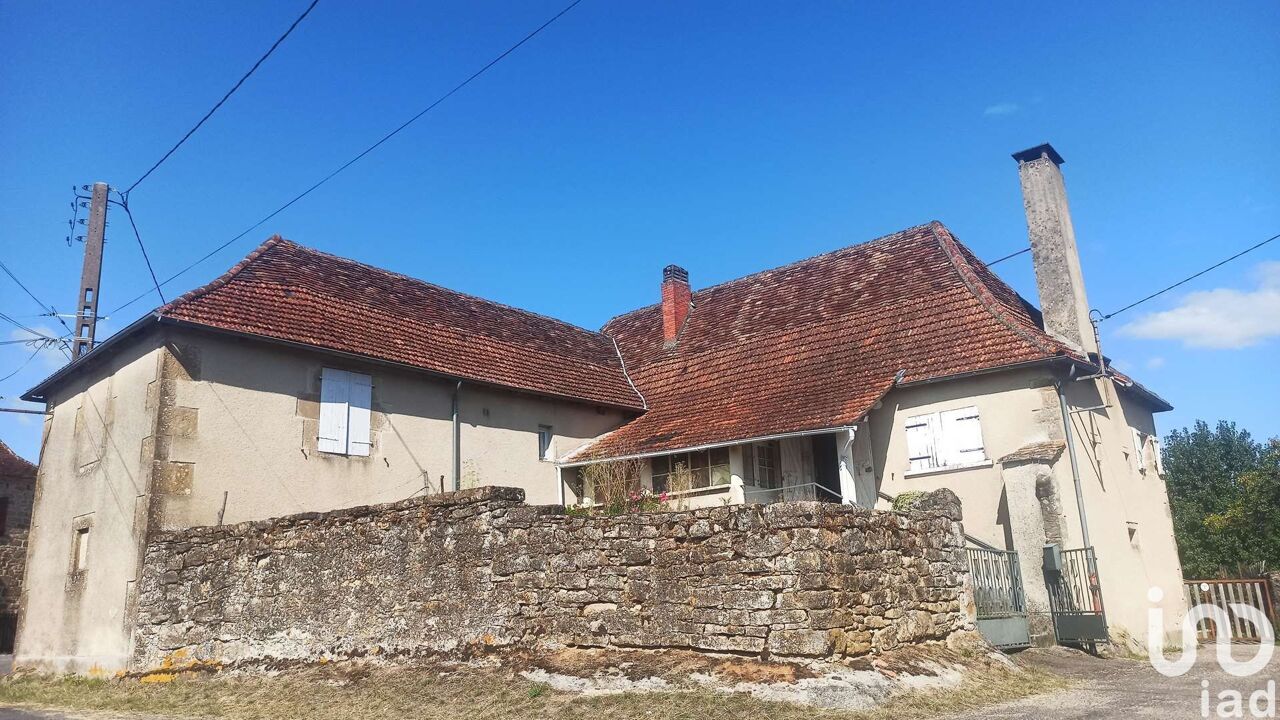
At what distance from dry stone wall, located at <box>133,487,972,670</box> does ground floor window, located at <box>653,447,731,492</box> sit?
21.8ft

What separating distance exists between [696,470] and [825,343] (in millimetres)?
3571

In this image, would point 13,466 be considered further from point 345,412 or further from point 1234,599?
point 1234,599

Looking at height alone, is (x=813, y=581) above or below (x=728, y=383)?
below

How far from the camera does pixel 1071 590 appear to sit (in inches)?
489

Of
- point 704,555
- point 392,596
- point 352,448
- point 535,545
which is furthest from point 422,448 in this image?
point 704,555

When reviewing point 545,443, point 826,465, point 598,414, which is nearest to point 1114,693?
point 826,465

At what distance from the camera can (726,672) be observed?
23.9 feet

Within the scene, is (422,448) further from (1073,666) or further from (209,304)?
(1073,666)

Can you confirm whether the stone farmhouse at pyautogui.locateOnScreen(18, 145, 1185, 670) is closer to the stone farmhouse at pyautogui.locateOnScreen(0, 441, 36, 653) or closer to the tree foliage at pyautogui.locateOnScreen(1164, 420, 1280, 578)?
the stone farmhouse at pyautogui.locateOnScreen(0, 441, 36, 653)

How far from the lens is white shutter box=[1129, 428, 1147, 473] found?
17453 mm

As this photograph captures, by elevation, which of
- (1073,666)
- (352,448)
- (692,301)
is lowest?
(1073,666)

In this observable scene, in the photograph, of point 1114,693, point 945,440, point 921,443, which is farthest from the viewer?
point 921,443

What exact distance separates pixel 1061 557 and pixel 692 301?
1158 cm

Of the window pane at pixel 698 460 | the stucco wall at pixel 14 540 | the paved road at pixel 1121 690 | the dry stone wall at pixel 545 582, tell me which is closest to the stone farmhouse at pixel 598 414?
the window pane at pixel 698 460
